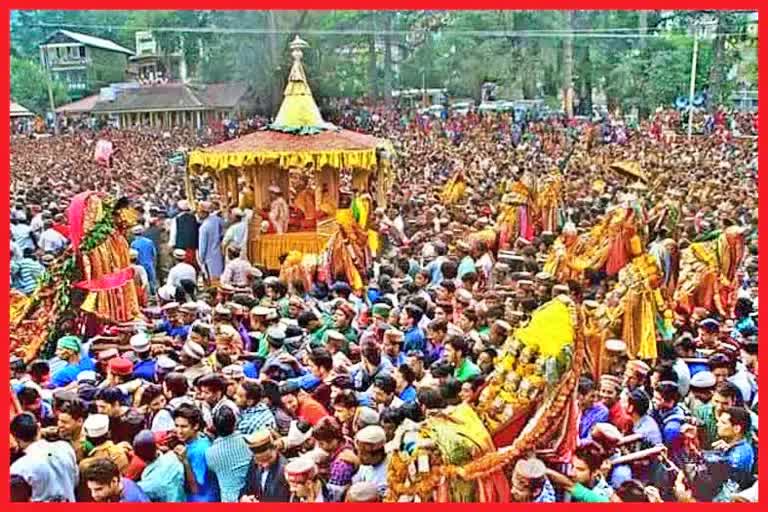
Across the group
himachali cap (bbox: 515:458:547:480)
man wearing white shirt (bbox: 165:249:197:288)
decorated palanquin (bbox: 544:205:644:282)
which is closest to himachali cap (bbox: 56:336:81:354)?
man wearing white shirt (bbox: 165:249:197:288)

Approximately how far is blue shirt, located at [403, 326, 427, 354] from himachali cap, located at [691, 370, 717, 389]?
4.88 ft

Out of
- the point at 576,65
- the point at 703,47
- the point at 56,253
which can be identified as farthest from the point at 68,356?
the point at 703,47

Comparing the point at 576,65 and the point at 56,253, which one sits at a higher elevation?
the point at 576,65

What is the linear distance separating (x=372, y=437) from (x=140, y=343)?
1777 millimetres

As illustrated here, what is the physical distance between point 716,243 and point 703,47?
49.0 inches

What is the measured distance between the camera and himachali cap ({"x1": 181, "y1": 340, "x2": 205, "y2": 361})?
5.77 meters

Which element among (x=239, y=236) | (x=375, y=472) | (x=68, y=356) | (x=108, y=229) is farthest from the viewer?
(x=239, y=236)

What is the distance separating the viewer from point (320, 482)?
205 inches

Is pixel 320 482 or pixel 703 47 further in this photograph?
pixel 703 47

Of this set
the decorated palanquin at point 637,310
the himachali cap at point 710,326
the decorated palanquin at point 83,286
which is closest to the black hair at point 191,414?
the decorated palanquin at point 83,286

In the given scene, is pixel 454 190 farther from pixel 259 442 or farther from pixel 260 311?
pixel 259 442

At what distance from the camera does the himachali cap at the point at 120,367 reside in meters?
5.69

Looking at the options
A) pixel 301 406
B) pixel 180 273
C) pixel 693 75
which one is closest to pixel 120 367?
pixel 301 406

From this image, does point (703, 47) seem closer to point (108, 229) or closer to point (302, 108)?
point (302, 108)
